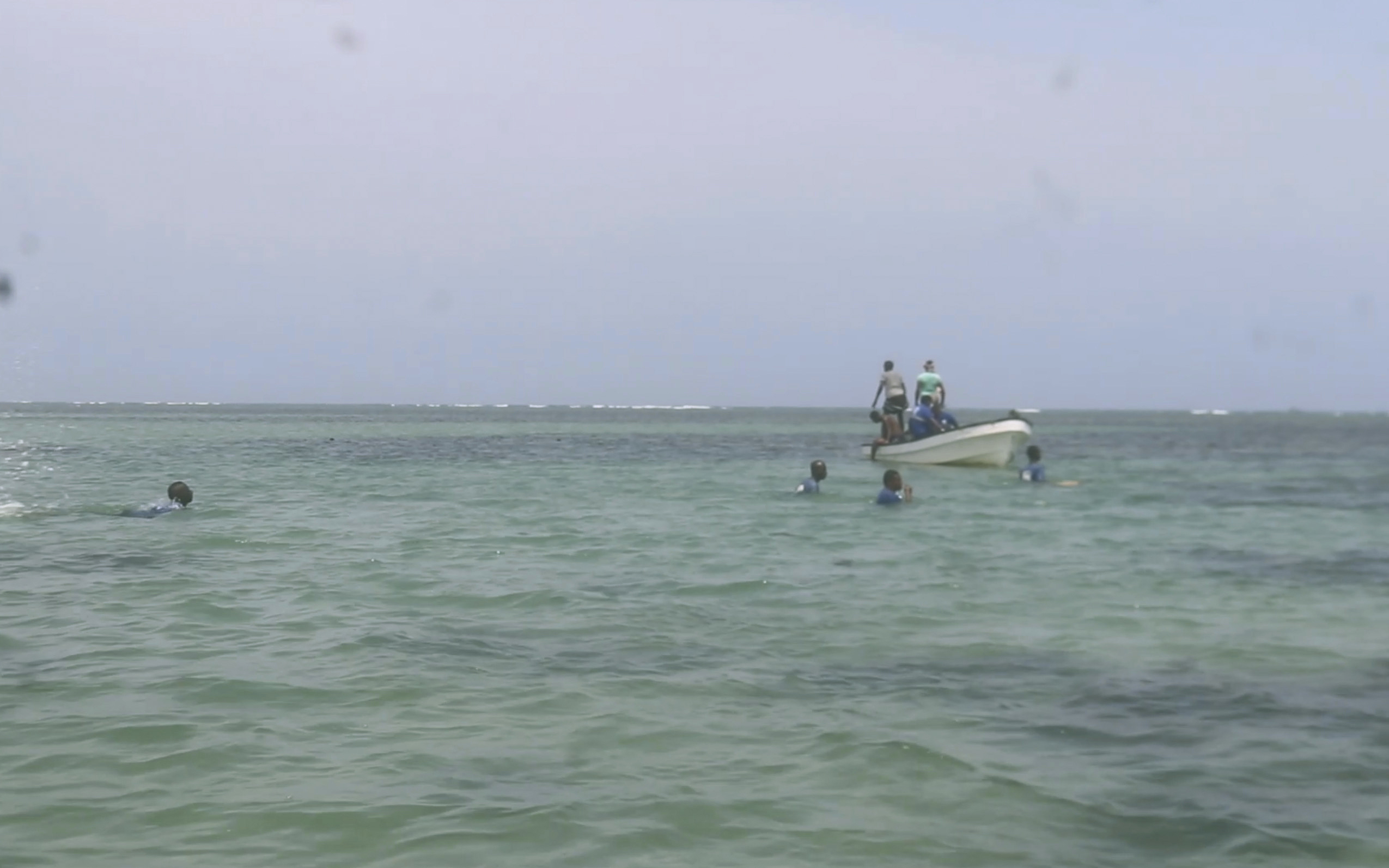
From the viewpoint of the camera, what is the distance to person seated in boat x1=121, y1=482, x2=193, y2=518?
21312 millimetres

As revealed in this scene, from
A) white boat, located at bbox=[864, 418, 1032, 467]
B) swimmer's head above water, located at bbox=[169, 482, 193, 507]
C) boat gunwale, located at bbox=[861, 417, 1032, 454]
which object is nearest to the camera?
swimmer's head above water, located at bbox=[169, 482, 193, 507]

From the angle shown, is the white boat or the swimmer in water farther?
the white boat

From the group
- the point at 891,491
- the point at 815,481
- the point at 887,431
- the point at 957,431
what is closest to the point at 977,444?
the point at 957,431

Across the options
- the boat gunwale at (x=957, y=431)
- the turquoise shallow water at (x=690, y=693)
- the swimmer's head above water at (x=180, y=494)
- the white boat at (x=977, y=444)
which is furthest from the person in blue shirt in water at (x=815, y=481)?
the swimmer's head above water at (x=180, y=494)

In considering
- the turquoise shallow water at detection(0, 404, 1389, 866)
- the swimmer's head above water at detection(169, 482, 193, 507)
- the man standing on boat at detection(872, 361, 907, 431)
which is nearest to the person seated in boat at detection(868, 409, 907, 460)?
the man standing on boat at detection(872, 361, 907, 431)

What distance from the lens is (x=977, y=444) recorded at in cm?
3403

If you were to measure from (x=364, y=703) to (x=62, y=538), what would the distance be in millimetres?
11778

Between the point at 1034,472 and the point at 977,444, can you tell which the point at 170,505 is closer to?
the point at 1034,472

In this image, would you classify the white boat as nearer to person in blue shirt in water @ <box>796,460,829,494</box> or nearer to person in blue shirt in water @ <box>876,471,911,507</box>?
person in blue shirt in water @ <box>796,460,829,494</box>

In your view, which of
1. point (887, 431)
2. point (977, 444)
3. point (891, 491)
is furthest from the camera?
point (887, 431)

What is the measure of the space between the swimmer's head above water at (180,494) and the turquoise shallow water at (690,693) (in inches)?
32.4

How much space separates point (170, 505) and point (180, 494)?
270mm

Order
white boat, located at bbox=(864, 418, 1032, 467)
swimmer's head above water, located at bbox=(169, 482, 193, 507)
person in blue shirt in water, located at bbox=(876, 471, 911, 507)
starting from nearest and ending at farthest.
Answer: swimmer's head above water, located at bbox=(169, 482, 193, 507) < person in blue shirt in water, located at bbox=(876, 471, 911, 507) < white boat, located at bbox=(864, 418, 1032, 467)

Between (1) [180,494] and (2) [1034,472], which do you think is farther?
(2) [1034,472]
